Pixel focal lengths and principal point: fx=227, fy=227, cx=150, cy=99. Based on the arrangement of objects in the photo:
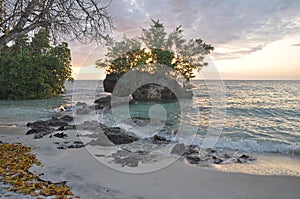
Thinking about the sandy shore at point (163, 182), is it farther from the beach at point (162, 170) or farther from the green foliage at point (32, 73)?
the green foliage at point (32, 73)

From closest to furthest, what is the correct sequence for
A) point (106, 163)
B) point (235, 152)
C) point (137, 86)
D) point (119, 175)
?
point (119, 175), point (106, 163), point (235, 152), point (137, 86)

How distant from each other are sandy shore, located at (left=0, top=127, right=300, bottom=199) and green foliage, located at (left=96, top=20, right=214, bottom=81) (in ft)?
70.7

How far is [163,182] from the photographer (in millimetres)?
4633

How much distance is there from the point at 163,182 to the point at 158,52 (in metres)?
25.7

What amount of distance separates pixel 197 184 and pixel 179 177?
18.1 inches

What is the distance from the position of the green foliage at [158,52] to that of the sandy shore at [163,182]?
2155 cm

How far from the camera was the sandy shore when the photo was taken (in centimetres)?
412

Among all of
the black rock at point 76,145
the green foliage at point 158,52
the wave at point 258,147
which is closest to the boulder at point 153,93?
the green foliage at point 158,52

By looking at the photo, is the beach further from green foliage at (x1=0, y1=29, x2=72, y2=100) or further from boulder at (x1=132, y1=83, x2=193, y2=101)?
green foliage at (x1=0, y1=29, x2=72, y2=100)

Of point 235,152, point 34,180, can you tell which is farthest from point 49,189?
point 235,152

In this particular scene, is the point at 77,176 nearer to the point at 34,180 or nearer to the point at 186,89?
the point at 34,180

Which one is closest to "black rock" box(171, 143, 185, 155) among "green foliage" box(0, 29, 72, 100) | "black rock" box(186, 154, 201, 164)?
"black rock" box(186, 154, 201, 164)

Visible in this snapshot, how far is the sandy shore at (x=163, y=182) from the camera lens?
4.12 m

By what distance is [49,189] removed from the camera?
3.60 meters
